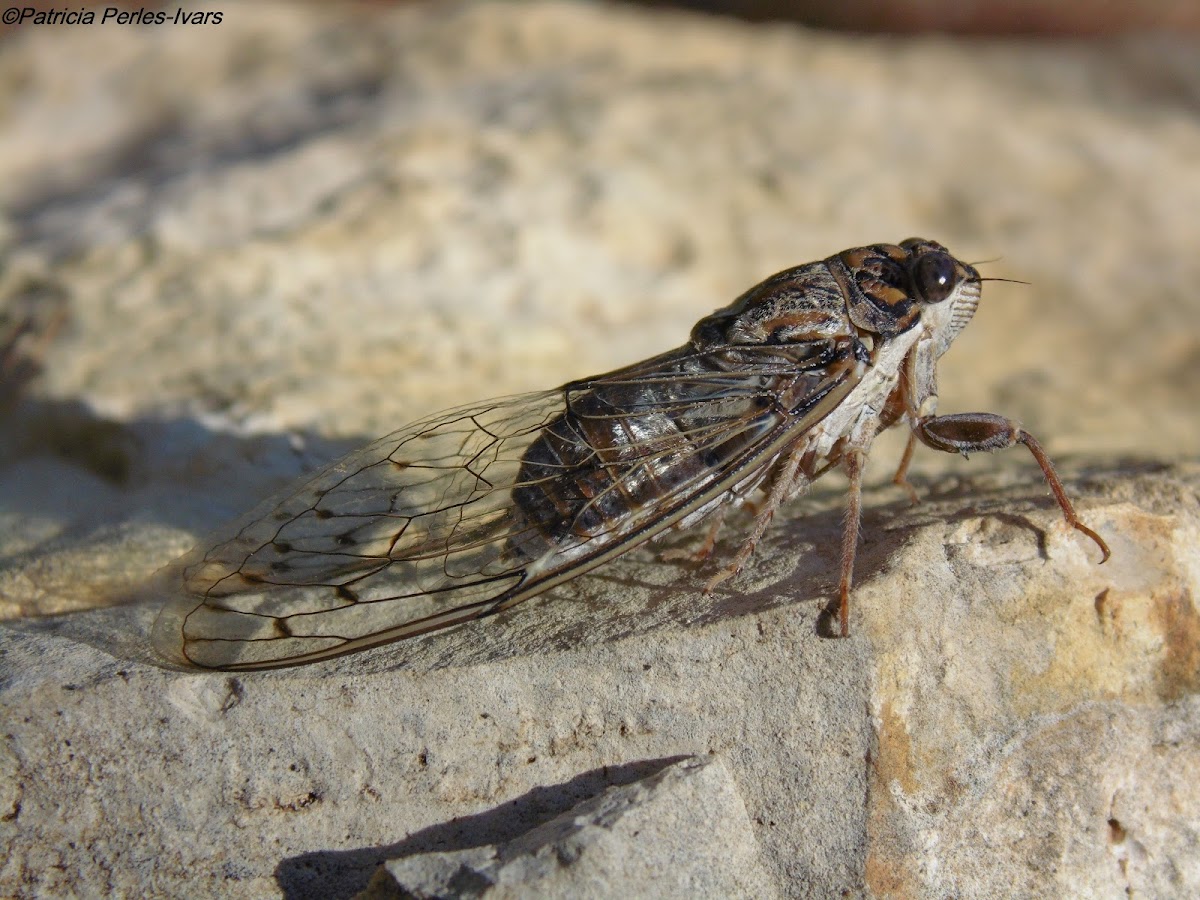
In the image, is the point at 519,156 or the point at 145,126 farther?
the point at 145,126

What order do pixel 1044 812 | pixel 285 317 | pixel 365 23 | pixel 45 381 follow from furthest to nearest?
pixel 365 23
pixel 285 317
pixel 45 381
pixel 1044 812

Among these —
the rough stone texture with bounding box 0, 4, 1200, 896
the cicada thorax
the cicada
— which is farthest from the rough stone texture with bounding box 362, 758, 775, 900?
the cicada thorax

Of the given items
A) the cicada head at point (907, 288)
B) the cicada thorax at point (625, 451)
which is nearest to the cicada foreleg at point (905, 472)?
the cicada head at point (907, 288)

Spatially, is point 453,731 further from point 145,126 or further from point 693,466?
point 145,126

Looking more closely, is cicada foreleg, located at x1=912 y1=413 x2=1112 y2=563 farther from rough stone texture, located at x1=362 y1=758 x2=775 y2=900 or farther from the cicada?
rough stone texture, located at x1=362 y1=758 x2=775 y2=900

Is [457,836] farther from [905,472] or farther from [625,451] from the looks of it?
[905,472]

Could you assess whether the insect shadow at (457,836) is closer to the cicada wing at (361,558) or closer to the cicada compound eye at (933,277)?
the cicada wing at (361,558)

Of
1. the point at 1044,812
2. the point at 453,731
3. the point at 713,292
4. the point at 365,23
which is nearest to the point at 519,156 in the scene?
the point at 713,292

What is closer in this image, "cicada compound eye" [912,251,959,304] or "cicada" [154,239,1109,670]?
"cicada" [154,239,1109,670]

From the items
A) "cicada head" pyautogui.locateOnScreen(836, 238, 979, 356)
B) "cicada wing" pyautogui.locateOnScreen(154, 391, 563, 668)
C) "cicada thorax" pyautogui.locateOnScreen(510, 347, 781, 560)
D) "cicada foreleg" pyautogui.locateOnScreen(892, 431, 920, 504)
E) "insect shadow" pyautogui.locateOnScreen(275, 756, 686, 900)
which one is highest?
"cicada head" pyautogui.locateOnScreen(836, 238, 979, 356)
